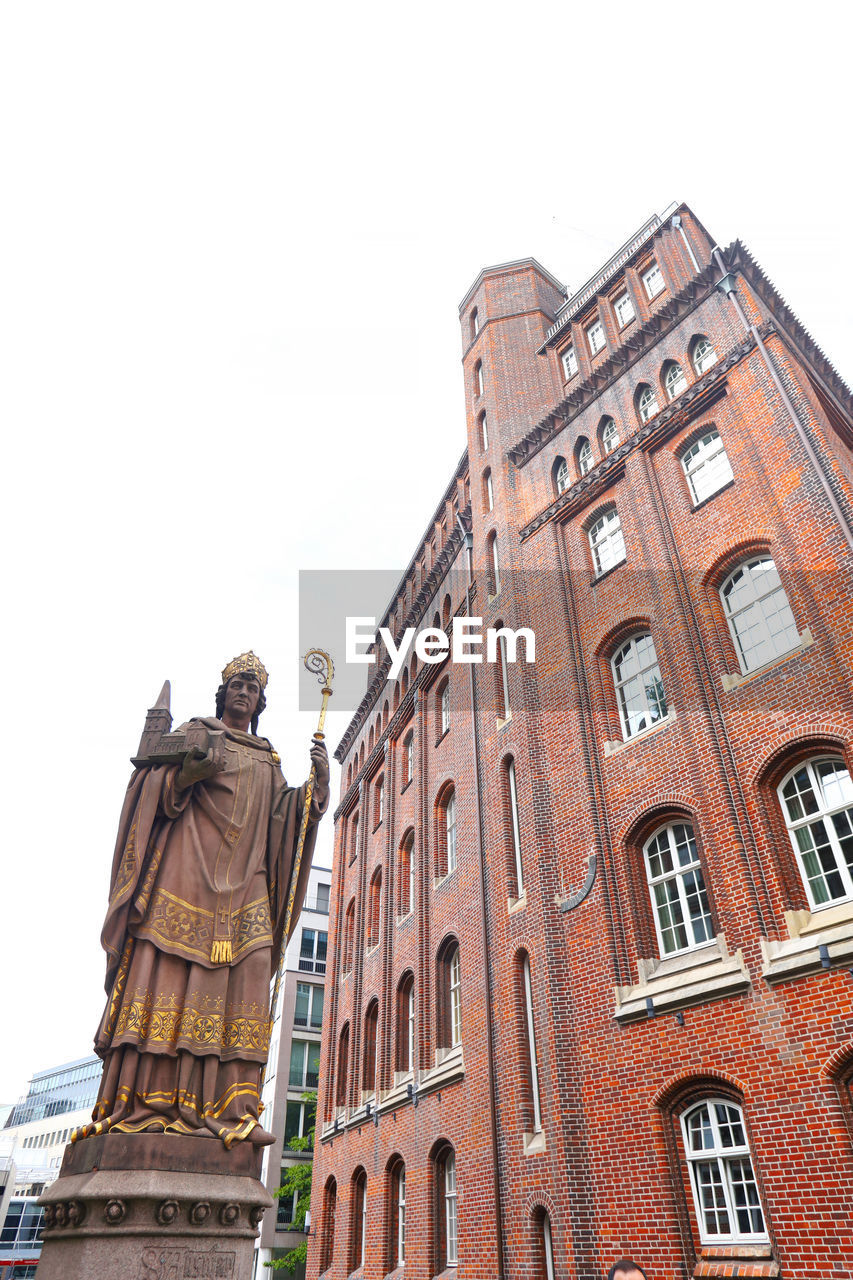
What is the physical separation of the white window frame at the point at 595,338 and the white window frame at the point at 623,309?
506 mm

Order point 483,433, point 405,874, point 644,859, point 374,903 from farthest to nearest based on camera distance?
point 374,903
point 405,874
point 483,433
point 644,859

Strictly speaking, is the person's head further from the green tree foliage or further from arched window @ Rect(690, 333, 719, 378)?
the green tree foliage

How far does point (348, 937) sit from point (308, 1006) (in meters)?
16.6

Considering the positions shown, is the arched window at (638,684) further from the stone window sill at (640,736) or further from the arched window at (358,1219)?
the arched window at (358,1219)

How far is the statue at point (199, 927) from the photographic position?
5.85m

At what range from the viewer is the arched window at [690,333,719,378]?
17.4 m

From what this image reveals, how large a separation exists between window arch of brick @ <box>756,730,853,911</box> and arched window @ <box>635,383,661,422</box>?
8849mm

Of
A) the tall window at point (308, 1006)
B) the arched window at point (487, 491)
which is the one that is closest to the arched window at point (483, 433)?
the arched window at point (487, 491)

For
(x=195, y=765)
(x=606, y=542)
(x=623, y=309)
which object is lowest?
(x=195, y=765)

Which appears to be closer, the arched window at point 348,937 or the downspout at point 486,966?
the downspout at point 486,966

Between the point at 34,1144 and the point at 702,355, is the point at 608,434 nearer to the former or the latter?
the point at 702,355

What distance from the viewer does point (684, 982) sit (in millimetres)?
12492

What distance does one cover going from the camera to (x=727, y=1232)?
1094 centimetres

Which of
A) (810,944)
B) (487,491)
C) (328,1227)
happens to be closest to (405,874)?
(328,1227)
